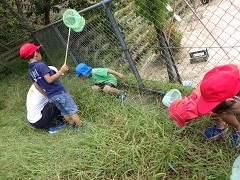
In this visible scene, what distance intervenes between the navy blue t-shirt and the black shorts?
15.3 inches

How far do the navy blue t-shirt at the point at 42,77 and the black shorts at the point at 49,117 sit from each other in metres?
0.39

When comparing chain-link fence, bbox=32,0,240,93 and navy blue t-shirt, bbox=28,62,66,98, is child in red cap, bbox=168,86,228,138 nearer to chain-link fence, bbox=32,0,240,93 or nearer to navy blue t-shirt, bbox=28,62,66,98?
chain-link fence, bbox=32,0,240,93

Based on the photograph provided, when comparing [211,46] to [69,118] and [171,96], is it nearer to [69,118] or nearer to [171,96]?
[171,96]

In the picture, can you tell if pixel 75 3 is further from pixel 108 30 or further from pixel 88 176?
pixel 88 176

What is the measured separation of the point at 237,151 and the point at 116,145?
1.09 m

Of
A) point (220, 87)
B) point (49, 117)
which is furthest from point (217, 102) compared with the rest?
point (49, 117)

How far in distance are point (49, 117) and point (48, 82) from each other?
0.66 metres

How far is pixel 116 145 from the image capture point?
219cm

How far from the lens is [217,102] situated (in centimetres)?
171

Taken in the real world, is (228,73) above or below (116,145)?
above

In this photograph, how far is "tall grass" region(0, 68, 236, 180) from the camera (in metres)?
1.90

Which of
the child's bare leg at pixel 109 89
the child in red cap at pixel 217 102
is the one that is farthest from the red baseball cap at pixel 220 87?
the child's bare leg at pixel 109 89

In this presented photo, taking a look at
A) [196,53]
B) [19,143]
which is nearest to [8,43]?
[19,143]

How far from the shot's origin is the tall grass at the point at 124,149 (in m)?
1.90
